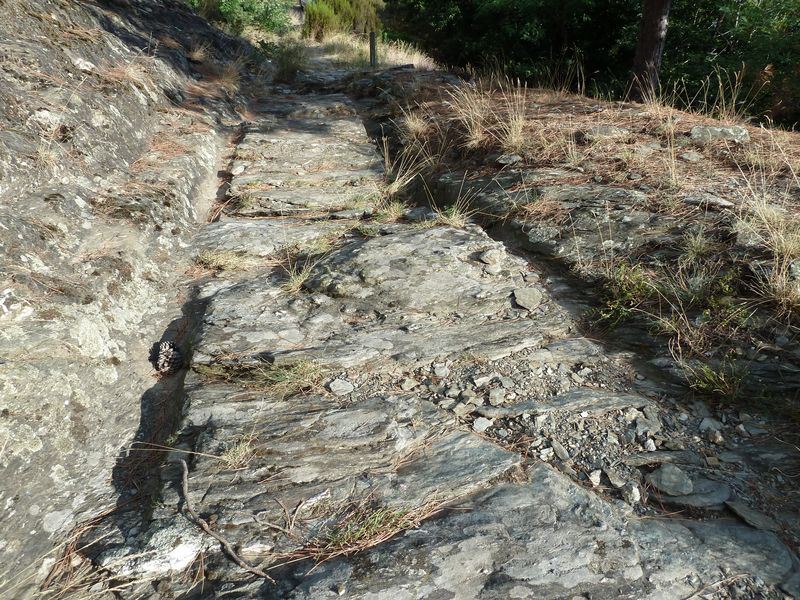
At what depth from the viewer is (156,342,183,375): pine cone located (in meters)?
2.99

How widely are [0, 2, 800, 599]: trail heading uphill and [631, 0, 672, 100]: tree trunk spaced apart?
3.93 meters

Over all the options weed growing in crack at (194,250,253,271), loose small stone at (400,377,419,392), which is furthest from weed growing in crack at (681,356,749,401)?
weed growing in crack at (194,250,253,271)

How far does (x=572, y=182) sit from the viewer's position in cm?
436

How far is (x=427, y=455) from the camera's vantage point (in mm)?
2371

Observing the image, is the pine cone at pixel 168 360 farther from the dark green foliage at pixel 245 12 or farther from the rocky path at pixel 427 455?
the dark green foliage at pixel 245 12

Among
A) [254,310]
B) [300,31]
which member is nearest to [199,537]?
[254,310]

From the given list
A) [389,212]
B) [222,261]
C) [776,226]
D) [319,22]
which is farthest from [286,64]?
[776,226]

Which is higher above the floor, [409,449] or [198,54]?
[198,54]

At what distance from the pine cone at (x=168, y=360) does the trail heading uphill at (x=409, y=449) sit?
53 mm

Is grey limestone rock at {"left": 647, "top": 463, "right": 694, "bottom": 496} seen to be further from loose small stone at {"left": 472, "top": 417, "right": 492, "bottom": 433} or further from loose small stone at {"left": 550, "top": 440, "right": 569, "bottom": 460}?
loose small stone at {"left": 472, "top": 417, "right": 492, "bottom": 433}

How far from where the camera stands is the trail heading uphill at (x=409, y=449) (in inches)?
74.5

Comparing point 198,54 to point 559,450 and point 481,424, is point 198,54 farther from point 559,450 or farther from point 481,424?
point 559,450

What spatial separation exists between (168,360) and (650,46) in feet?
22.7

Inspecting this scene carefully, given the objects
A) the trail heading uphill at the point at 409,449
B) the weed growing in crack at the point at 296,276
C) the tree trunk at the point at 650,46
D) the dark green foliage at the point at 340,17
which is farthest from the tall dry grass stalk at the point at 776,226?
the dark green foliage at the point at 340,17
